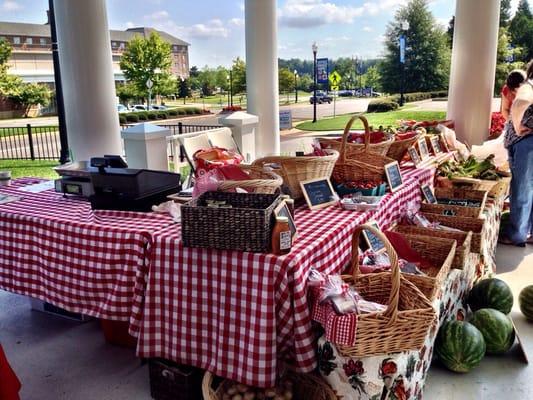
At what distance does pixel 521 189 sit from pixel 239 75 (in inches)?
998

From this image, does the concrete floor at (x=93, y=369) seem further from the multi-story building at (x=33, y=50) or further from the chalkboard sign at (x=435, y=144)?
the multi-story building at (x=33, y=50)

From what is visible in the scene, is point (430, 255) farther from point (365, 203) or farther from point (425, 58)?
point (425, 58)

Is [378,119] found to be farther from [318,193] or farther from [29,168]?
[318,193]

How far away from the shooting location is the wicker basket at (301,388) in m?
1.85

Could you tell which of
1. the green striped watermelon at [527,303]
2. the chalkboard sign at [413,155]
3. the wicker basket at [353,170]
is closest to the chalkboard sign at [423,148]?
the chalkboard sign at [413,155]

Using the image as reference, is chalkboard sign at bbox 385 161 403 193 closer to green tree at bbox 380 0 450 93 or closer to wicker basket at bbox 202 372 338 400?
wicker basket at bbox 202 372 338 400

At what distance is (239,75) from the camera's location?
92.1ft

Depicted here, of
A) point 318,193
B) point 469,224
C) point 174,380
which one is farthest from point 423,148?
point 174,380

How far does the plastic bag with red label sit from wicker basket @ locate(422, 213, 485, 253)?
134 cm

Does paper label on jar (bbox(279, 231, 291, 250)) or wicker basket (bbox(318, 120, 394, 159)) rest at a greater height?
wicker basket (bbox(318, 120, 394, 159))

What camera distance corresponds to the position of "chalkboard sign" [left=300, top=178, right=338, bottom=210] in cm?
247

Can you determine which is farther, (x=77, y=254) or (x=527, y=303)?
(x=527, y=303)

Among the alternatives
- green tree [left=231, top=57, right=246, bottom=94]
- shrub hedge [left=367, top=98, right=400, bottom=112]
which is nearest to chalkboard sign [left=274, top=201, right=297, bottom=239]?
shrub hedge [left=367, top=98, right=400, bottom=112]

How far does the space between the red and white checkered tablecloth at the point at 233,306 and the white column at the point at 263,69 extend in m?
4.11
